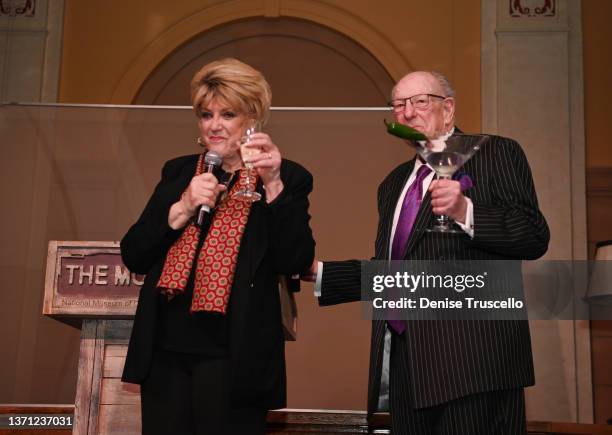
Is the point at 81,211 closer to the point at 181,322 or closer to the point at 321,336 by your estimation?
the point at 321,336

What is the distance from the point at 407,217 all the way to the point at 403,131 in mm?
287

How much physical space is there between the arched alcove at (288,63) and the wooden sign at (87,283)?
303 cm

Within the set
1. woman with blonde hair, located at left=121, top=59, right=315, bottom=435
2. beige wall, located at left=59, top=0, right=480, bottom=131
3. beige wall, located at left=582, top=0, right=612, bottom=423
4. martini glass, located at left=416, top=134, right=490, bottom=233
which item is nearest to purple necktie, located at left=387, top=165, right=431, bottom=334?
martini glass, located at left=416, top=134, right=490, bottom=233

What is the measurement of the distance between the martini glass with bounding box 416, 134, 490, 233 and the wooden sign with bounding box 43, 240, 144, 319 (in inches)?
46.3

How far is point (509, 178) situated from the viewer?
2205mm

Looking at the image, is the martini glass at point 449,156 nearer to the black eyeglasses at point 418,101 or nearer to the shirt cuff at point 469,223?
the shirt cuff at point 469,223

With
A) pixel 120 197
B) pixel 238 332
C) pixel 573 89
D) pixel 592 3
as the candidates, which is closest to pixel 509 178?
pixel 238 332

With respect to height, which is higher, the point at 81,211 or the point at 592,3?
the point at 592,3

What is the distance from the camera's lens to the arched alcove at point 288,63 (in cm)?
582

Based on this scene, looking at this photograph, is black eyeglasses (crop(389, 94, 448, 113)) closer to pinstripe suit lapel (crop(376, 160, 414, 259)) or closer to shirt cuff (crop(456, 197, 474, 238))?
pinstripe suit lapel (crop(376, 160, 414, 259))

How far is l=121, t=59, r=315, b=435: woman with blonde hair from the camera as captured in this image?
6.07 feet

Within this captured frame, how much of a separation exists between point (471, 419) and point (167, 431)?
0.69 m

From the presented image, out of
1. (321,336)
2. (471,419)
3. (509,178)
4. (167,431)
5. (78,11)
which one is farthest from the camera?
(78,11)

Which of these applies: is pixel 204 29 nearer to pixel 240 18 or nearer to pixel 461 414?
pixel 240 18
